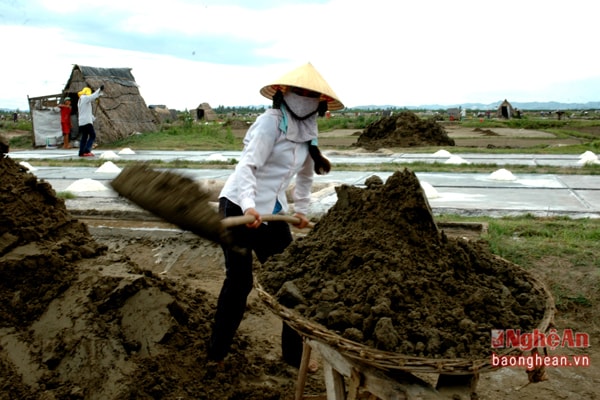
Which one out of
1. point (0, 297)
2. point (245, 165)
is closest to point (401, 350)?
point (245, 165)

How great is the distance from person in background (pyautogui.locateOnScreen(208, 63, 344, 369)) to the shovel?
17 cm

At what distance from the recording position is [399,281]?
190 centimetres

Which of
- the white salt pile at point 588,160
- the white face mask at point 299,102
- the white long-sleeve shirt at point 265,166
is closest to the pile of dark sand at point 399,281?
the white long-sleeve shirt at point 265,166

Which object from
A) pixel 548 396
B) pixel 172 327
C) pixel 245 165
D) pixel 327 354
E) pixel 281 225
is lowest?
pixel 548 396

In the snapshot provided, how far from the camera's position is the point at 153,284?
303 centimetres

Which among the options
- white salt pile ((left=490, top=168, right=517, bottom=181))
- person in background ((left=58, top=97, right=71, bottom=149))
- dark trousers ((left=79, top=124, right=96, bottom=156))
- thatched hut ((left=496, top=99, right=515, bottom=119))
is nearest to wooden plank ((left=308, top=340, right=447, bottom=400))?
white salt pile ((left=490, top=168, right=517, bottom=181))

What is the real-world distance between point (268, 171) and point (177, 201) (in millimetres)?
473

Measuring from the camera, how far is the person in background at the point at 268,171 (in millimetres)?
2512

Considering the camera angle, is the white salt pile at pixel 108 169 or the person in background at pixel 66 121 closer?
the white salt pile at pixel 108 169

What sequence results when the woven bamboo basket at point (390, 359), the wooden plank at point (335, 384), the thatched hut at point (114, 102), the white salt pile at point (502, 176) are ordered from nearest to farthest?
the woven bamboo basket at point (390, 359)
the wooden plank at point (335, 384)
the white salt pile at point (502, 176)
the thatched hut at point (114, 102)

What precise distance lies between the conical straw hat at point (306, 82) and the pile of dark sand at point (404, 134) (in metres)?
12.3

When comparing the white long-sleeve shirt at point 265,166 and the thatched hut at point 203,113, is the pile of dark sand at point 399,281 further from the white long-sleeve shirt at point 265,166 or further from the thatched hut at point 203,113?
the thatched hut at point 203,113

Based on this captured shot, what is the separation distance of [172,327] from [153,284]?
12.7 inches

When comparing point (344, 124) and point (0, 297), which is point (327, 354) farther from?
point (344, 124)
